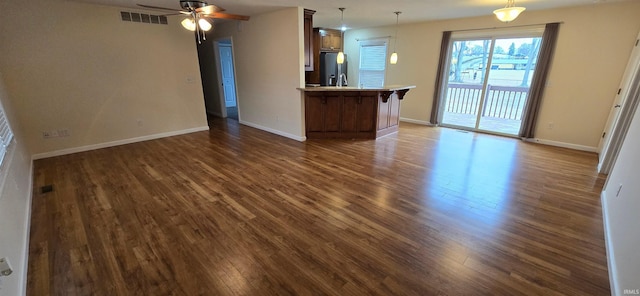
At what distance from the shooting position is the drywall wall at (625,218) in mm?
1583

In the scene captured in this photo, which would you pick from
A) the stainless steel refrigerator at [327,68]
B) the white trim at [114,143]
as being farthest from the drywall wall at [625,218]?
the white trim at [114,143]

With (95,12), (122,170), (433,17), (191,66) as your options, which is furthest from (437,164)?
(95,12)

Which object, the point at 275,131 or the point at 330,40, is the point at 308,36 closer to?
the point at 275,131

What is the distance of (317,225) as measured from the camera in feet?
7.83

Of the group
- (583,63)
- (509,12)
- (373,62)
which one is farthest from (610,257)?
(373,62)

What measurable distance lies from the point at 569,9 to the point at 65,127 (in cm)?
825

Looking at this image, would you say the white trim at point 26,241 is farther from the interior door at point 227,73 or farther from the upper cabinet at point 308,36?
the interior door at point 227,73

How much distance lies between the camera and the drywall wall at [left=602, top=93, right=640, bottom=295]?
5.19 ft

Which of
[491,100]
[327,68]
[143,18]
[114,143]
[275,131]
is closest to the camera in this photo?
[143,18]

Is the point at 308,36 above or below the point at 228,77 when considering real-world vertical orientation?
above

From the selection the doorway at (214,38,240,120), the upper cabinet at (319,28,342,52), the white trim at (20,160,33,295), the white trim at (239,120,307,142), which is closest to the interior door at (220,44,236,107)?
the doorway at (214,38,240,120)

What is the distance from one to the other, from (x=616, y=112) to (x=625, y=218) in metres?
3.05

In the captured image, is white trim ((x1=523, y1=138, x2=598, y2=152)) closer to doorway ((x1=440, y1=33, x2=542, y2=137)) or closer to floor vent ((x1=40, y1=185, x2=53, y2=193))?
doorway ((x1=440, y1=33, x2=542, y2=137))

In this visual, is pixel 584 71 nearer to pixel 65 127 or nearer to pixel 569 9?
pixel 569 9
